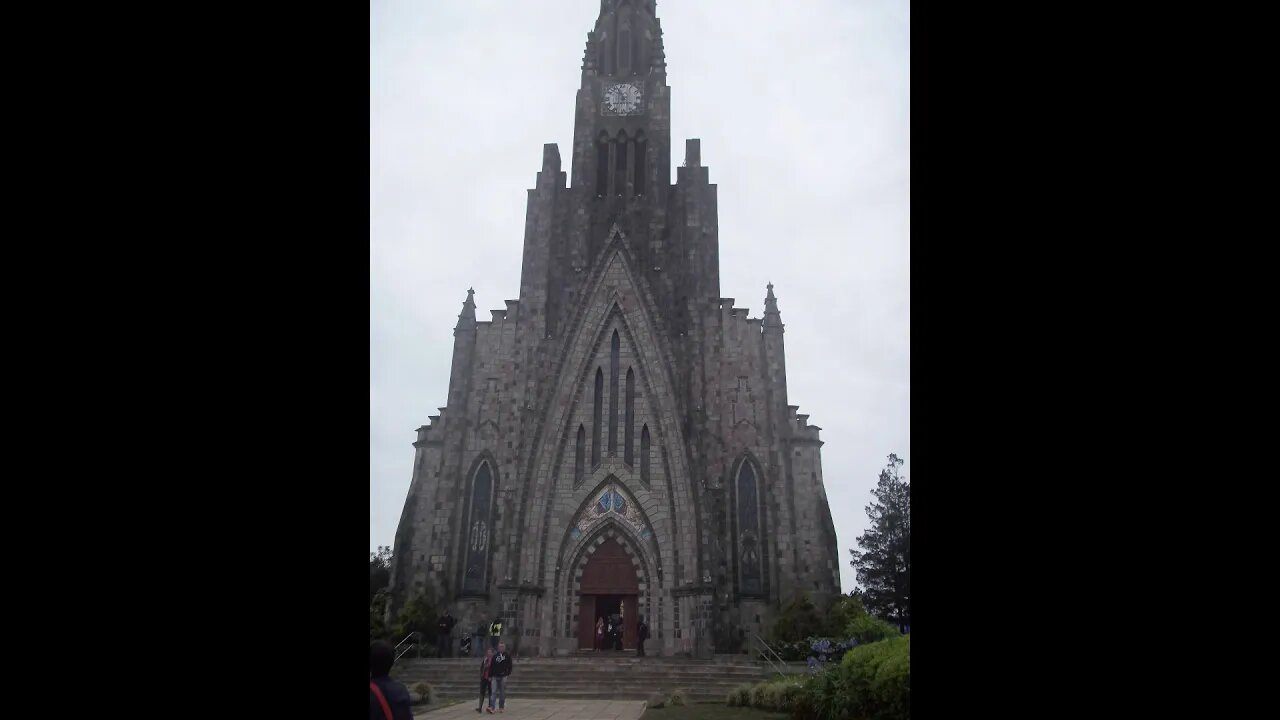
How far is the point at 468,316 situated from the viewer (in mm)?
34250

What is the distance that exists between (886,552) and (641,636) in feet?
105

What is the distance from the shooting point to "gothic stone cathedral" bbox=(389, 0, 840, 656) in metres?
27.4

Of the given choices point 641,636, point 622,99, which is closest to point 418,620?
point 641,636

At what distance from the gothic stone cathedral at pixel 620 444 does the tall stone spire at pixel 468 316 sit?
10 cm

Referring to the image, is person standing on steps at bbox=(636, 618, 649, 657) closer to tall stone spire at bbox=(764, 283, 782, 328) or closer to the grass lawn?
the grass lawn

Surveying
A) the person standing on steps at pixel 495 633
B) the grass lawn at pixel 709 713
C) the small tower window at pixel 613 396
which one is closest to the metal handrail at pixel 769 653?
the grass lawn at pixel 709 713

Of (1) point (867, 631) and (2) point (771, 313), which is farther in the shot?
(2) point (771, 313)

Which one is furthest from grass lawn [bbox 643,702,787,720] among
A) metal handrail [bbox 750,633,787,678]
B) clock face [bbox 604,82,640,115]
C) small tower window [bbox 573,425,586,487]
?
clock face [bbox 604,82,640,115]

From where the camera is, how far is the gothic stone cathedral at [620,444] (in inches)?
1080

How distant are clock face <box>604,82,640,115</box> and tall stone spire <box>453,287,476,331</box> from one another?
10756mm

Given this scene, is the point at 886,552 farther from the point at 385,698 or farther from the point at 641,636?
the point at 385,698

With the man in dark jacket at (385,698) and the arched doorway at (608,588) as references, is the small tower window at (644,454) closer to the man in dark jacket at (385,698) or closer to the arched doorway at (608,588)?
the arched doorway at (608,588)
